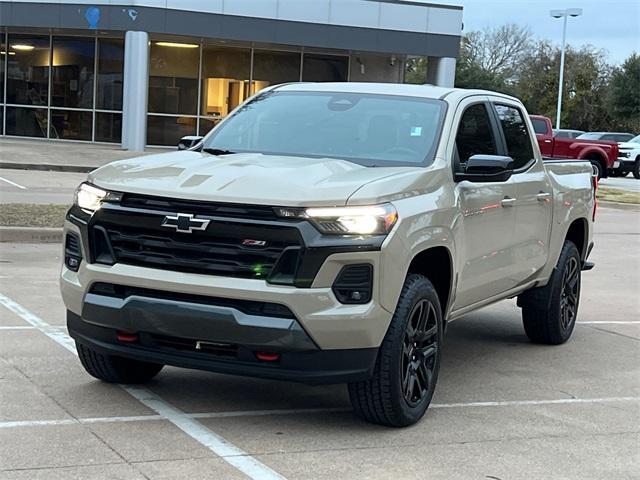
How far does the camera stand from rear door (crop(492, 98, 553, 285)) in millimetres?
6910

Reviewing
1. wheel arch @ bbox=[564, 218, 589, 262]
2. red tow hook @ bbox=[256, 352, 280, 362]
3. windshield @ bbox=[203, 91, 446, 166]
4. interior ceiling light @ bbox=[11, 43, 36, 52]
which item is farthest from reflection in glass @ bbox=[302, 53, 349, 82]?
red tow hook @ bbox=[256, 352, 280, 362]

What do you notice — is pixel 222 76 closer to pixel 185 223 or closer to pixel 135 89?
pixel 135 89

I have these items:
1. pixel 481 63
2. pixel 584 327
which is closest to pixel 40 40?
pixel 584 327

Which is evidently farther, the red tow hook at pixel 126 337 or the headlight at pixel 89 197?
the headlight at pixel 89 197

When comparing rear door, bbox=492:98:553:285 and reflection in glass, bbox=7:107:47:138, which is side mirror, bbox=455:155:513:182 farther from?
reflection in glass, bbox=7:107:47:138

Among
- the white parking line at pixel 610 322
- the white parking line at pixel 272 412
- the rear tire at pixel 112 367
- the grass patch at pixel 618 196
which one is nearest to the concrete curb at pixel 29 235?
the rear tire at pixel 112 367

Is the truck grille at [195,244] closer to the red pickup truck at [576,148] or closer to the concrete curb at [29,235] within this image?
the concrete curb at [29,235]

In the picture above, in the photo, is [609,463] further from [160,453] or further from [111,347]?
[111,347]

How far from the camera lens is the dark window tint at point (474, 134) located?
6281 millimetres

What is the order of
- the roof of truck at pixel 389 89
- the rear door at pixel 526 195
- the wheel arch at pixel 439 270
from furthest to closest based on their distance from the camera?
the rear door at pixel 526 195 < the roof of truck at pixel 389 89 < the wheel arch at pixel 439 270

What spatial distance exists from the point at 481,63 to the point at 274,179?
80.4 metres

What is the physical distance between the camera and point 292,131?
6246 mm

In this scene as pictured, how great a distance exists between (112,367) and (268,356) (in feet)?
4.49

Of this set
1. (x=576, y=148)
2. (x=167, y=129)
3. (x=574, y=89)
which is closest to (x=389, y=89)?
(x=167, y=129)
